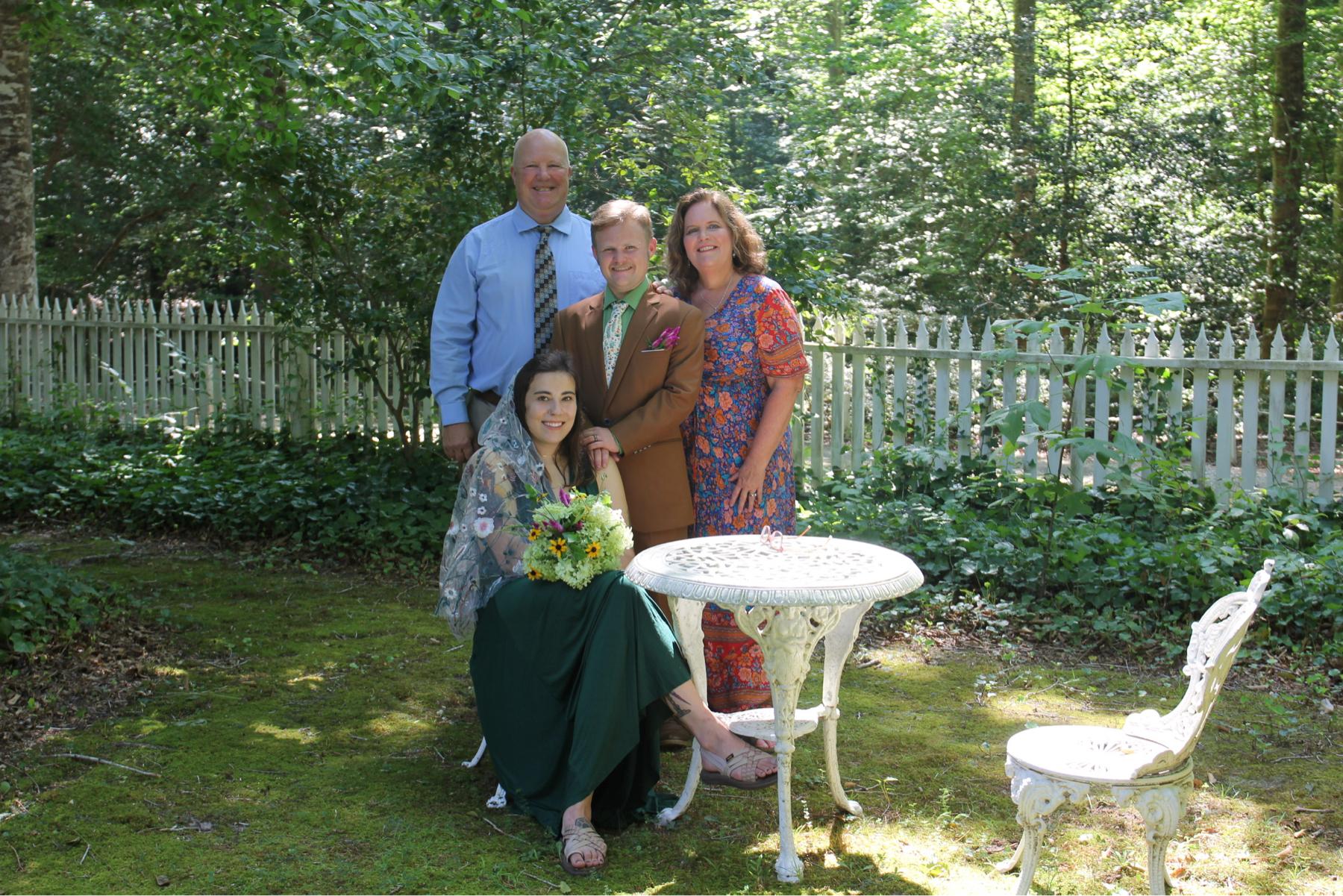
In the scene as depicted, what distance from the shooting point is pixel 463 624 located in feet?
10.7

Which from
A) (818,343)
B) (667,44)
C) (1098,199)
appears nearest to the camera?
(818,343)

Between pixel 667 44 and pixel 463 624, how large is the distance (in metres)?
5.65

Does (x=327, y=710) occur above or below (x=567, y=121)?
below

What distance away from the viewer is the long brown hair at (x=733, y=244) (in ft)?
11.6

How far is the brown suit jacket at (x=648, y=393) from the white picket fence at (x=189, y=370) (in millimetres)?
3840

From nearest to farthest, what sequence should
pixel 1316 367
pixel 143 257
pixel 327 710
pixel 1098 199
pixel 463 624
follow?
pixel 463 624 → pixel 327 710 → pixel 1316 367 → pixel 1098 199 → pixel 143 257

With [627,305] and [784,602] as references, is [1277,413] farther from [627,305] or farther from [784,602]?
[784,602]

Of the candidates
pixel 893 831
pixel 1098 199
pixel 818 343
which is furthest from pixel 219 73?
pixel 1098 199

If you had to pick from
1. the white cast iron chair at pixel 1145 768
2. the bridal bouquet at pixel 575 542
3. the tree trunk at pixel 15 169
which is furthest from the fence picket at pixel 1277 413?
the tree trunk at pixel 15 169

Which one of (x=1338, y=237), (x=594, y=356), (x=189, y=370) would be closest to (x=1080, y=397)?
(x=594, y=356)

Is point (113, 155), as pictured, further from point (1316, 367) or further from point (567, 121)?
point (1316, 367)

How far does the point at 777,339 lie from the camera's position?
354 cm

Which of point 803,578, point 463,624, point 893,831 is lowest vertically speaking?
point 893,831

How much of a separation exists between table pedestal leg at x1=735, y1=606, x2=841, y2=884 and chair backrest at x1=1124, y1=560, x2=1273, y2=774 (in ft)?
2.53
